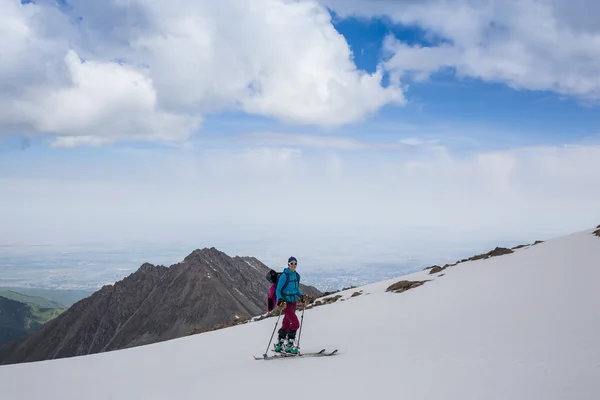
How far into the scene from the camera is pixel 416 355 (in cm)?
885

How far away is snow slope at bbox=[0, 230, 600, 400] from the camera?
6.84 m

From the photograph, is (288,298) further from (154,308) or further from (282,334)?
(154,308)

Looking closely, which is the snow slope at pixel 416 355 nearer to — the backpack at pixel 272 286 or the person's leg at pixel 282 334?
the person's leg at pixel 282 334

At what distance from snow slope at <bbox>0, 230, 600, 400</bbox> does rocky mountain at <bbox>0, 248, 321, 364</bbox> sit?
104879mm

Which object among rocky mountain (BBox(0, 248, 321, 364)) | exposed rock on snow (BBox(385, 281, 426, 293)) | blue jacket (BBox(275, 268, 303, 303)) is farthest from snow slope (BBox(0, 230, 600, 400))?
rocky mountain (BBox(0, 248, 321, 364))

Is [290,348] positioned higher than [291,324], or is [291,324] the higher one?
[291,324]

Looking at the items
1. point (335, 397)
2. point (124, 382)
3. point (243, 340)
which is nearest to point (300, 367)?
point (335, 397)

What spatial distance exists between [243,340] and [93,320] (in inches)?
5768

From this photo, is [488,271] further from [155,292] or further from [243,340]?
[155,292]

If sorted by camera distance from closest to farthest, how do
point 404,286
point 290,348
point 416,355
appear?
point 416,355 < point 290,348 < point 404,286

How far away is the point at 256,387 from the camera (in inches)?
318

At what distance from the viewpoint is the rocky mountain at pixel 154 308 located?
4852 inches

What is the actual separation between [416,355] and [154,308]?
140299 mm

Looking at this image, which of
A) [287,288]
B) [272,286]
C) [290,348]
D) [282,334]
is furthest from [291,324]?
[272,286]
